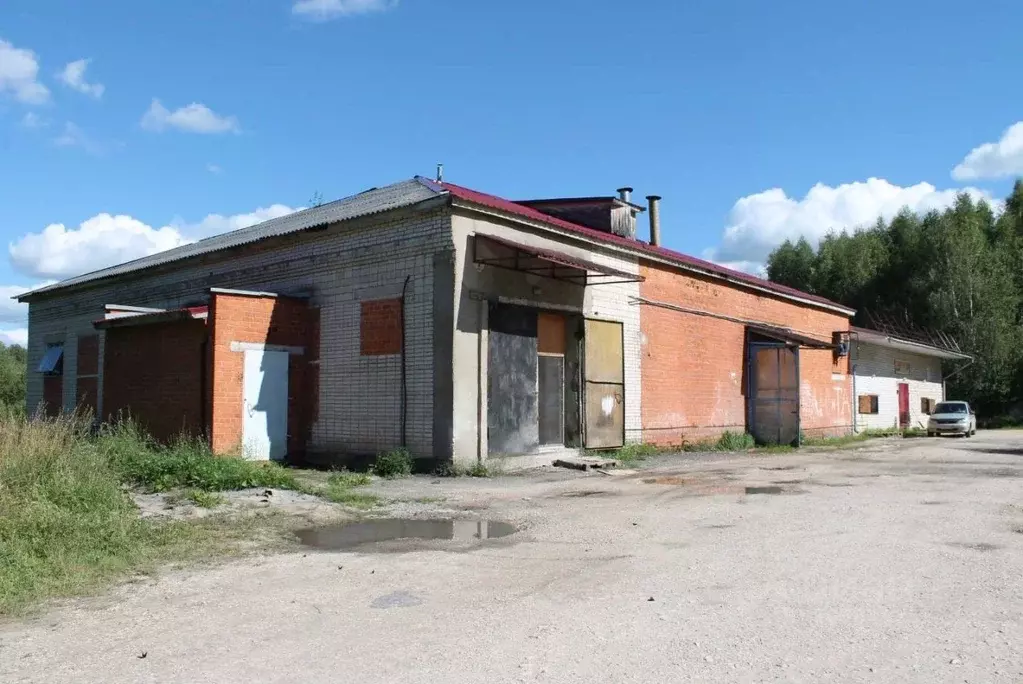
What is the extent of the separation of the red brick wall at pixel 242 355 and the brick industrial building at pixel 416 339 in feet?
0.10

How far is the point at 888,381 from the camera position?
31.9m

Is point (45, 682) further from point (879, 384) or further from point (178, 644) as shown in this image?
point (879, 384)

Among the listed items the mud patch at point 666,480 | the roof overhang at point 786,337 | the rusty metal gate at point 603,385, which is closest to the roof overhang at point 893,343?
the roof overhang at point 786,337

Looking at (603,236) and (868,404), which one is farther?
(868,404)

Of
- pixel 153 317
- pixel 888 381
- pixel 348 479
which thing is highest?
pixel 153 317

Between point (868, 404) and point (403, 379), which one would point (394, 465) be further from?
point (868, 404)

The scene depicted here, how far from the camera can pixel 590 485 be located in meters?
12.8

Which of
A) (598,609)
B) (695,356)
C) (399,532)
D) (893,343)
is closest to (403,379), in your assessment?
(399,532)

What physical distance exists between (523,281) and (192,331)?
20.8 feet

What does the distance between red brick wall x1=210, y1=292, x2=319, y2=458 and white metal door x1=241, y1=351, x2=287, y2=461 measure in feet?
0.46

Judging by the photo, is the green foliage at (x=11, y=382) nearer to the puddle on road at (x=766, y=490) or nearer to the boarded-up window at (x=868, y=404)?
the puddle on road at (x=766, y=490)

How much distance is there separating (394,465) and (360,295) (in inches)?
137

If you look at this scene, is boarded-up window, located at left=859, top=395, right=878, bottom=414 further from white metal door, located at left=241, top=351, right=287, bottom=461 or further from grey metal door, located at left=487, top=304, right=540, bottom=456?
white metal door, located at left=241, top=351, right=287, bottom=461

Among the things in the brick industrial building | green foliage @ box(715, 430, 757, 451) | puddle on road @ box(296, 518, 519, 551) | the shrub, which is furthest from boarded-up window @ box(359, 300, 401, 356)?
green foliage @ box(715, 430, 757, 451)
